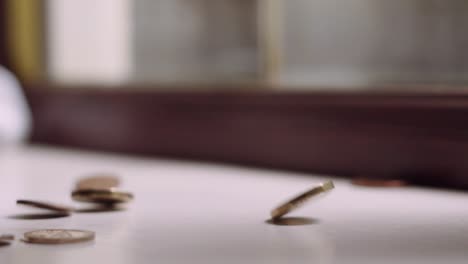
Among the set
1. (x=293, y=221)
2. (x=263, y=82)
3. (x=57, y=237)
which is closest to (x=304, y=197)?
(x=293, y=221)

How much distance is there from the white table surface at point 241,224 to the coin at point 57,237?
11 mm

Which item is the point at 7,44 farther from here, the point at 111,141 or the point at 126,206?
the point at 126,206

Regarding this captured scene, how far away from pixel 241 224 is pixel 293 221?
0.07m

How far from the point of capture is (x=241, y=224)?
3.28 ft

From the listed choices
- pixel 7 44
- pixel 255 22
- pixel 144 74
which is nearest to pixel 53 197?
pixel 255 22

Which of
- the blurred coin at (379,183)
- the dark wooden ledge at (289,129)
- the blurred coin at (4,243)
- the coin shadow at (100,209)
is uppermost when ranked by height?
the dark wooden ledge at (289,129)

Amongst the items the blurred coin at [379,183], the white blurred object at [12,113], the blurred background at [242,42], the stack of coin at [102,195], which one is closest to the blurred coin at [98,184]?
the stack of coin at [102,195]

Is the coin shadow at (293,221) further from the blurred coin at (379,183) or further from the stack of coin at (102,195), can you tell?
the blurred coin at (379,183)

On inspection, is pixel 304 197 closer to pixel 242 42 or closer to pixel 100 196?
pixel 100 196

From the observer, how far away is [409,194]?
127cm

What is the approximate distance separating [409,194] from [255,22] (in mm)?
761

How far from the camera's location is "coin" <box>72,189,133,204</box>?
3.50ft

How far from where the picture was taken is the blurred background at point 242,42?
1520mm

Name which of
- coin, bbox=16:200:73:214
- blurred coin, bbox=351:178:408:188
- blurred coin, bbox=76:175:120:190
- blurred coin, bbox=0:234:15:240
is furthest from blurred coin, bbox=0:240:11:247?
blurred coin, bbox=351:178:408:188
